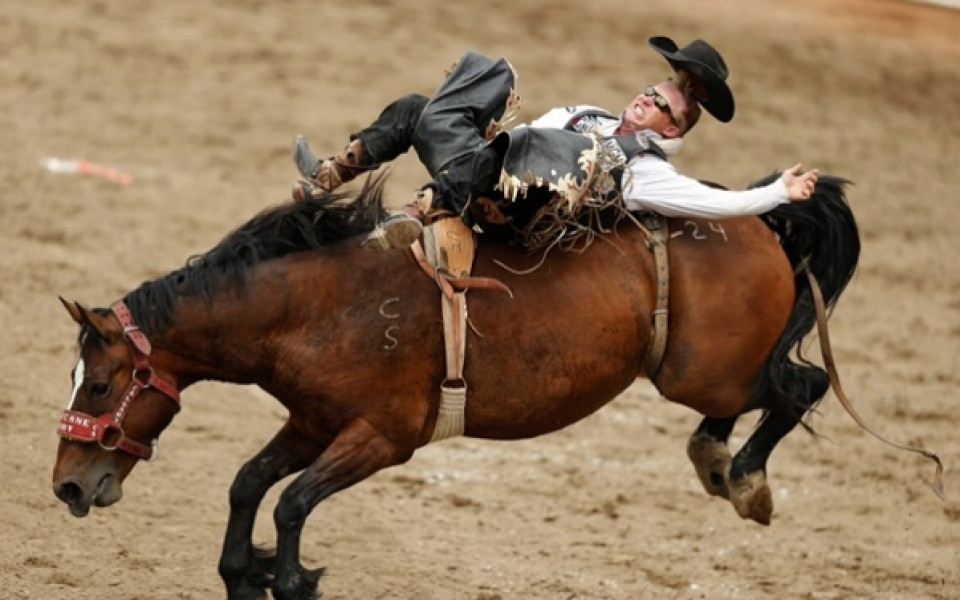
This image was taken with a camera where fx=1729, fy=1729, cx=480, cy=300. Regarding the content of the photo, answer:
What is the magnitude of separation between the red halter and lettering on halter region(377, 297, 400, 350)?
2.44 ft

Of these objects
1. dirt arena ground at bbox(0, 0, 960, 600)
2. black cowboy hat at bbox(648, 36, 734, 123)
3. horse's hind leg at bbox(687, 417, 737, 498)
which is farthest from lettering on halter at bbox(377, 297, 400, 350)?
horse's hind leg at bbox(687, 417, 737, 498)

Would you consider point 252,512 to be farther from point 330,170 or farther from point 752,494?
point 752,494

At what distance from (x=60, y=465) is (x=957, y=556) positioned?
3.97 meters

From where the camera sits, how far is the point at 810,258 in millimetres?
6582

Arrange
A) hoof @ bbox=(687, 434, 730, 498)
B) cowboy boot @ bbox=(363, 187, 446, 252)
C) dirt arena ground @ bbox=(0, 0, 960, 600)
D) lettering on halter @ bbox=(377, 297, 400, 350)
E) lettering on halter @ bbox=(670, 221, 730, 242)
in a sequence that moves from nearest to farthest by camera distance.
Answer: cowboy boot @ bbox=(363, 187, 446, 252) → lettering on halter @ bbox=(377, 297, 400, 350) → lettering on halter @ bbox=(670, 221, 730, 242) → hoof @ bbox=(687, 434, 730, 498) → dirt arena ground @ bbox=(0, 0, 960, 600)

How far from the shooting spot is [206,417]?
336 inches

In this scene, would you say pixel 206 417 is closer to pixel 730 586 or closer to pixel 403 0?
pixel 730 586

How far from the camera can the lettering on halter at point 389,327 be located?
574 cm

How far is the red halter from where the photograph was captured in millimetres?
5586

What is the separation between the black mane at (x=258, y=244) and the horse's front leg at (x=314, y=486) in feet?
2.05

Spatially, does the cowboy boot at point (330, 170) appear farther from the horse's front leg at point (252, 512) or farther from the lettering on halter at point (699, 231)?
the lettering on halter at point (699, 231)

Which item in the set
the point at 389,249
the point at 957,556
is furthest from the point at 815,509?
the point at 389,249

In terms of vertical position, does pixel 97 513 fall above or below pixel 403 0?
below

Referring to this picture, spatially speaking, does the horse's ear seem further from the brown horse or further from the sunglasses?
the sunglasses
